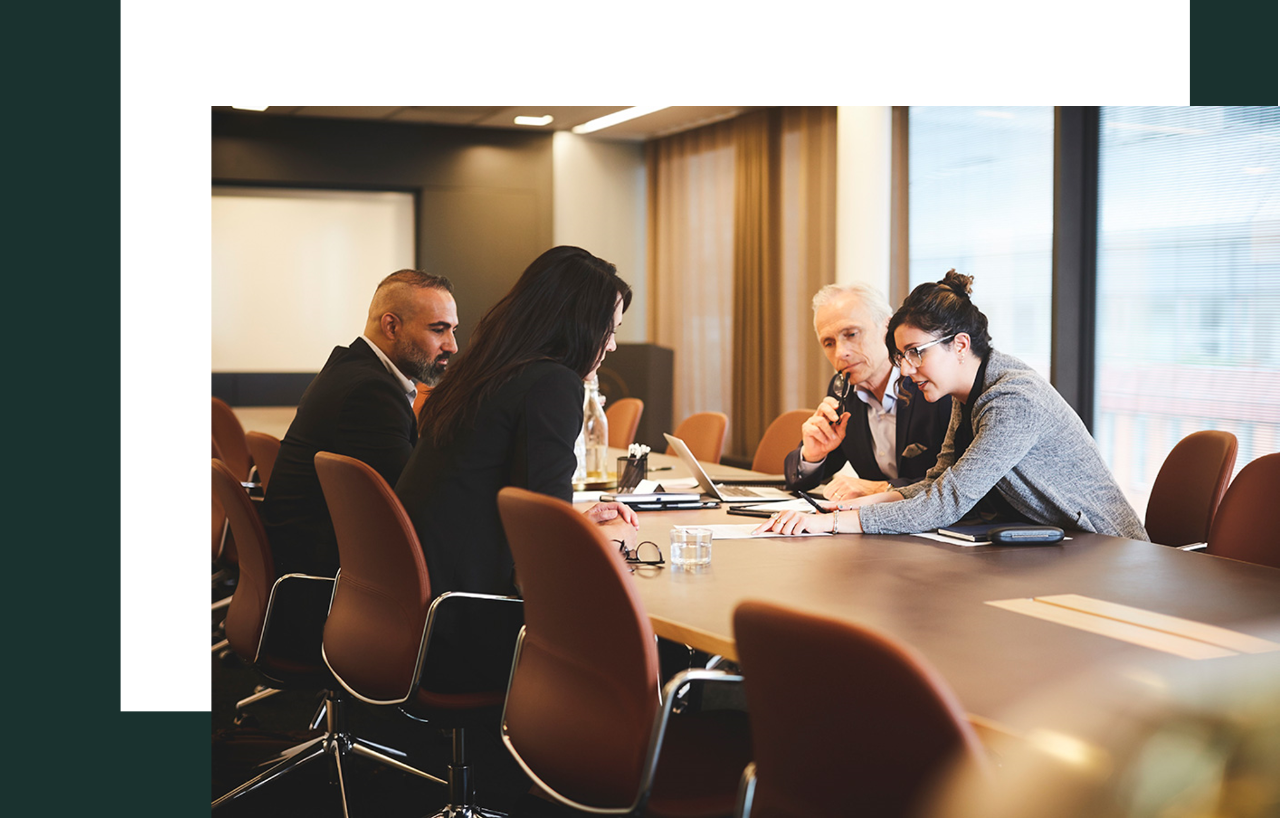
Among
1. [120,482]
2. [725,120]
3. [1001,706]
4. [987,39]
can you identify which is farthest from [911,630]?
[725,120]

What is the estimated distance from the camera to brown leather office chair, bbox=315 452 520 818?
2217mm

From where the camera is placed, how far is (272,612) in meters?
2.66

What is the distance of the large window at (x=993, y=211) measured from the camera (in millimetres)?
5602

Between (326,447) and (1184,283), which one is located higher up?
(1184,283)

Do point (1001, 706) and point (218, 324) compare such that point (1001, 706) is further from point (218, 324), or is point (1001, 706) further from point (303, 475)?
point (218, 324)

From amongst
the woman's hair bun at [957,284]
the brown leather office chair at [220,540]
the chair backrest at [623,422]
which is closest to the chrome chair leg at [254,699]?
the brown leather office chair at [220,540]

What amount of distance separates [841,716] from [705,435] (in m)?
3.58

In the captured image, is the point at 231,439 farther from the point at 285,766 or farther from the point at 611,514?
the point at 611,514

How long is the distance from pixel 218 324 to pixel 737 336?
13.7ft

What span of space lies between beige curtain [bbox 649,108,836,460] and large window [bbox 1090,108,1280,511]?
91.7 inches

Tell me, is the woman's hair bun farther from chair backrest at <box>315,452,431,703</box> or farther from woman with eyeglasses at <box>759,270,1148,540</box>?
chair backrest at <box>315,452,431,703</box>

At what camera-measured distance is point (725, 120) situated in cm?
843

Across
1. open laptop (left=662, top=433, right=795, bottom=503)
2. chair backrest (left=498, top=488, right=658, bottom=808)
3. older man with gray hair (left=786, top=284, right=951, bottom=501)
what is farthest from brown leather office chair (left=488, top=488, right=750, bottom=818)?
older man with gray hair (left=786, top=284, right=951, bottom=501)

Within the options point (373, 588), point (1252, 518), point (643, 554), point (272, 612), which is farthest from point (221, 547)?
point (1252, 518)
